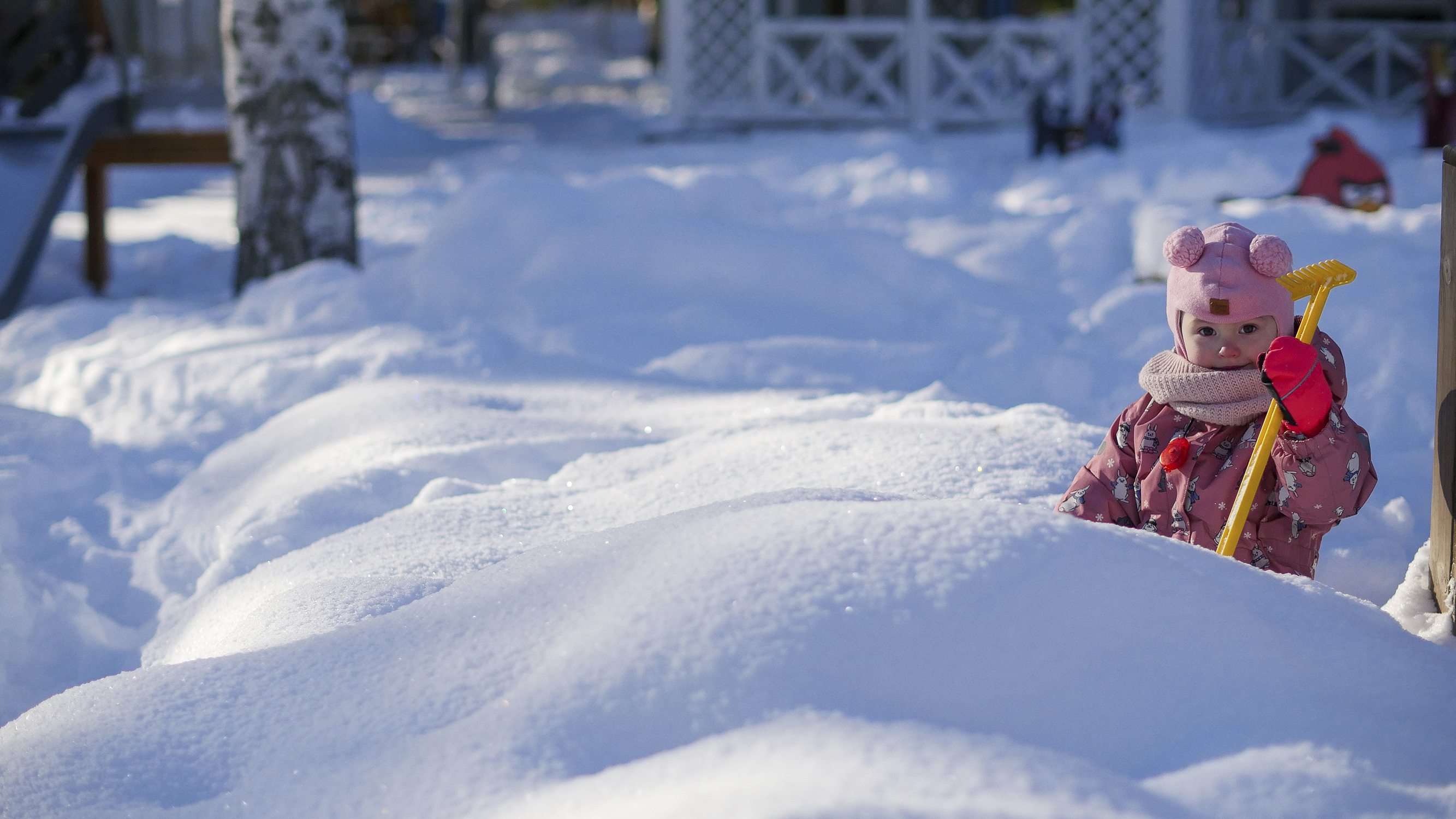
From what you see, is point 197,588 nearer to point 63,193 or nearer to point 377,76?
point 63,193

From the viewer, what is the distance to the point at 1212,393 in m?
1.91

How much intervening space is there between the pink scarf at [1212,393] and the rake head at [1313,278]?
0.45ft

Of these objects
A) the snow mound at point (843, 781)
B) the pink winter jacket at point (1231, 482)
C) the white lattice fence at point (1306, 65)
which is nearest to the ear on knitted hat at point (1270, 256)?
the pink winter jacket at point (1231, 482)

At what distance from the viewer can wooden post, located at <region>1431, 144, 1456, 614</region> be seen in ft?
5.34

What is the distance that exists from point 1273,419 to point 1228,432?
182mm

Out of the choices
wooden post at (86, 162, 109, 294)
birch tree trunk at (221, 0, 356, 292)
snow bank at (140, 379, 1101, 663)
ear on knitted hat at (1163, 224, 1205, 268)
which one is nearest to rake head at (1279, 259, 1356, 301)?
ear on knitted hat at (1163, 224, 1205, 268)

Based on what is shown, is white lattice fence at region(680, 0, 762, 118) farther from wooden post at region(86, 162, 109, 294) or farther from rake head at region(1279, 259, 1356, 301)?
rake head at region(1279, 259, 1356, 301)

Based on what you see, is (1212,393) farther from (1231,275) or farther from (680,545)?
(680,545)

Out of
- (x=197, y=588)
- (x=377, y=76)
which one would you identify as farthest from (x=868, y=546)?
(x=377, y=76)

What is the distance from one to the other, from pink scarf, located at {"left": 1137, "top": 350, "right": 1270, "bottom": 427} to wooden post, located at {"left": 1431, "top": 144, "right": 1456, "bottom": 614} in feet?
0.85

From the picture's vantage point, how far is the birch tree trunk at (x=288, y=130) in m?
4.91

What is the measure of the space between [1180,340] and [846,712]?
102 centimetres

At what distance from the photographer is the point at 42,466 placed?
3170 millimetres

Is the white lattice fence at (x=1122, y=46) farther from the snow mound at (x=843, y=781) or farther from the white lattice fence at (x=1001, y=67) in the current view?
the snow mound at (x=843, y=781)
